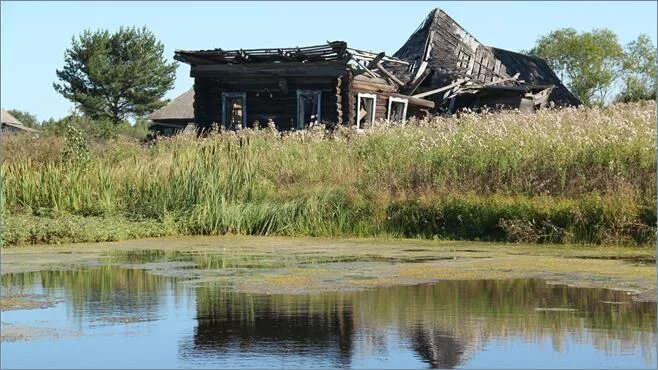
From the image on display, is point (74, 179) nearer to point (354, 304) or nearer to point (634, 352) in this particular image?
point (354, 304)

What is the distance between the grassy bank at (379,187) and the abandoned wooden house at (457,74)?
1528cm

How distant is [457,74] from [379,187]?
67.9ft

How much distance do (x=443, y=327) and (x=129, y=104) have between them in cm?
7109

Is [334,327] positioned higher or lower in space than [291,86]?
lower

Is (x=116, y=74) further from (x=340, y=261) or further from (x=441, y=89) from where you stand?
(x=340, y=261)

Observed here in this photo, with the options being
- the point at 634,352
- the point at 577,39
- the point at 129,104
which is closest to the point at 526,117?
the point at 634,352

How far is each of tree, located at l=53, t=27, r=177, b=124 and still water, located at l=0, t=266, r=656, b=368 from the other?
64.3 m

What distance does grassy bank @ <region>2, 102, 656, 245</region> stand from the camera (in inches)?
700

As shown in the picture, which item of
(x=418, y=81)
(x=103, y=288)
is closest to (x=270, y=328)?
(x=103, y=288)

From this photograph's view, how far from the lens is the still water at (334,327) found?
875cm

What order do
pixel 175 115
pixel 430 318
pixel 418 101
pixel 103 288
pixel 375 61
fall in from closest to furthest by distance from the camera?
pixel 430 318 < pixel 103 288 < pixel 375 61 < pixel 418 101 < pixel 175 115

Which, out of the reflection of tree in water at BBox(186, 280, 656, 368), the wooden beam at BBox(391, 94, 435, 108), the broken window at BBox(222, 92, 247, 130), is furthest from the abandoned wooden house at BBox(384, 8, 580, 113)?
the reflection of tree in water at BBox(186, 280, 656, 368)

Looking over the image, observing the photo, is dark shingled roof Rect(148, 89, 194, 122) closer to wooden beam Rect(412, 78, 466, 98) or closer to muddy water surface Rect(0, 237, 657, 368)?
wooden beam Rect(412, 78, 466, 98)

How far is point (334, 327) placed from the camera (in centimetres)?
1014
